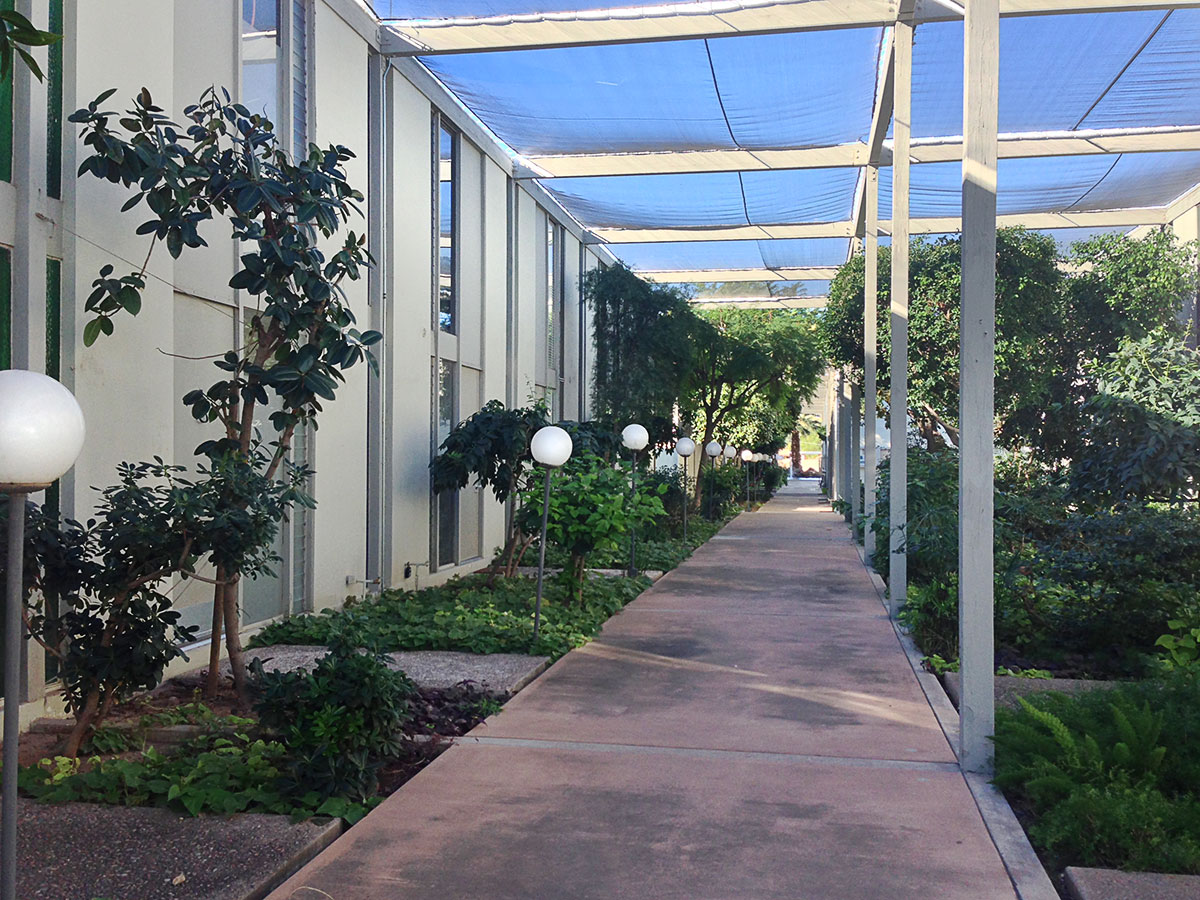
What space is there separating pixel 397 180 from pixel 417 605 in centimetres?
413

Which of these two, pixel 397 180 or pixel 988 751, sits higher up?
pixel 397 180

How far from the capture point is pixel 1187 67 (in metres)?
10.5

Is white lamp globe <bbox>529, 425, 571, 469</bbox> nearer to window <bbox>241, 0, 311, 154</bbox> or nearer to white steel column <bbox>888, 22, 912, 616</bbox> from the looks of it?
window <bbox>241, 0, 311, 154</bbox>

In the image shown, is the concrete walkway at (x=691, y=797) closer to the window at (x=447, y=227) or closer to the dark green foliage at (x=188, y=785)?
the dark green foliage at (x=188, y=785)

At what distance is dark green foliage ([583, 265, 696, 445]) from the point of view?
1770 cm

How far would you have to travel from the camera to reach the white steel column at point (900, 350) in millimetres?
9508

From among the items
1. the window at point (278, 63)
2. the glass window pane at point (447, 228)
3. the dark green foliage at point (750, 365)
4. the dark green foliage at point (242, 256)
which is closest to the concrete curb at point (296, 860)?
the dark green foliage at point (242, 256)

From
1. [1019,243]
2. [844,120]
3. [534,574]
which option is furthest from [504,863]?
[1019,243]

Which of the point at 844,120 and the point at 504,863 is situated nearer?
the point at 504,863

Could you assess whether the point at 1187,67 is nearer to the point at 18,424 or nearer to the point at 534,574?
the point at 534,574

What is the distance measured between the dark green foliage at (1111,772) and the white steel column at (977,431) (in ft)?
0.51

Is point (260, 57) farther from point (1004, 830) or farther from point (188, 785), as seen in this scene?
point (1004, 830)

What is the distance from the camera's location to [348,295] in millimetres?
9070

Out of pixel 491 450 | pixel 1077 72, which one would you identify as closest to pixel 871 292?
pixel 1077 72
